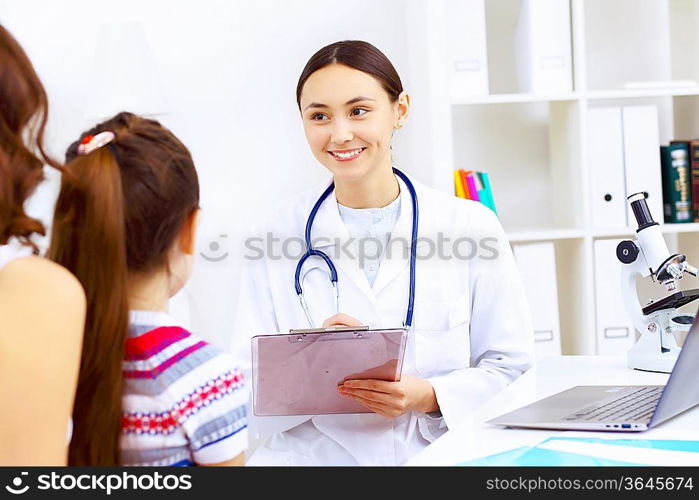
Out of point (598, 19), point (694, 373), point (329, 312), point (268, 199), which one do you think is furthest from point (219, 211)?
point (694, 373)

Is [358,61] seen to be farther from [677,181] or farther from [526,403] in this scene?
[677,181]

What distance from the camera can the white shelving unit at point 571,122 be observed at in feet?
8.43

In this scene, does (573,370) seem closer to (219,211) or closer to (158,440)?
(158,440)

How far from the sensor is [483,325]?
188 cm

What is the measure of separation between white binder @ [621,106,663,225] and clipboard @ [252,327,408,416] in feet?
4.14

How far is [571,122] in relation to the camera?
102 inches

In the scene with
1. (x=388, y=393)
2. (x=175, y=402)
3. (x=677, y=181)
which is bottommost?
(x=388, y=393)

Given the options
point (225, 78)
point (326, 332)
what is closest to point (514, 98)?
point (225, 78)

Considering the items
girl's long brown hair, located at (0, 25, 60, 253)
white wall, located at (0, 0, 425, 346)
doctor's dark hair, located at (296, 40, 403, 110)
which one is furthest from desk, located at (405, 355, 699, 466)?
white wall, located at (0, 0, 425, 346)

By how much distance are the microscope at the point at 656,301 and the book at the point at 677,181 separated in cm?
99

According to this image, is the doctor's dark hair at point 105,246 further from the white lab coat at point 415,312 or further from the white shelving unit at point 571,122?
the white shelving unit at point 571,122

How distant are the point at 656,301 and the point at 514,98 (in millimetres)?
1000
